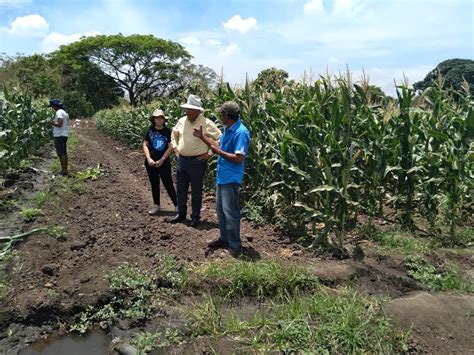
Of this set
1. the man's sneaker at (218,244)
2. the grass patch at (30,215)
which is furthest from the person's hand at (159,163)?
the grass patch at (30,215)

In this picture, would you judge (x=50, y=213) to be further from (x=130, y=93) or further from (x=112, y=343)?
(x=130, y=93)

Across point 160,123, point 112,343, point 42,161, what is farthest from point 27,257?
point 42,161

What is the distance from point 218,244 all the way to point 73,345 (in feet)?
6.59

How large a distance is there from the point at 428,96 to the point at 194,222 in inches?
149

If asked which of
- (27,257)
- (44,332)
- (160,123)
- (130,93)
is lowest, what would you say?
(44,332)

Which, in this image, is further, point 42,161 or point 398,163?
point 42,161

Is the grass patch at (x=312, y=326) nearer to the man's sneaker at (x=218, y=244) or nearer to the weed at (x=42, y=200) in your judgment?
the man's sneaker at (x=218, y=244)

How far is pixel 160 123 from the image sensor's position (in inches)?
250

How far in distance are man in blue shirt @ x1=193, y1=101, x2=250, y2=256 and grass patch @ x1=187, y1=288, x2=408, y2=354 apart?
4.12ft

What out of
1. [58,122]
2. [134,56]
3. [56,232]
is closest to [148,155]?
[56,232]

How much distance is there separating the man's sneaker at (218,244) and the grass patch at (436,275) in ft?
6.40

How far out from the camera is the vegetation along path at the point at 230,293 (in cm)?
331

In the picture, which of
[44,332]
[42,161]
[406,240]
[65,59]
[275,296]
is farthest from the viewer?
[65,59]

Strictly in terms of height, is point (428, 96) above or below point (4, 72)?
below
